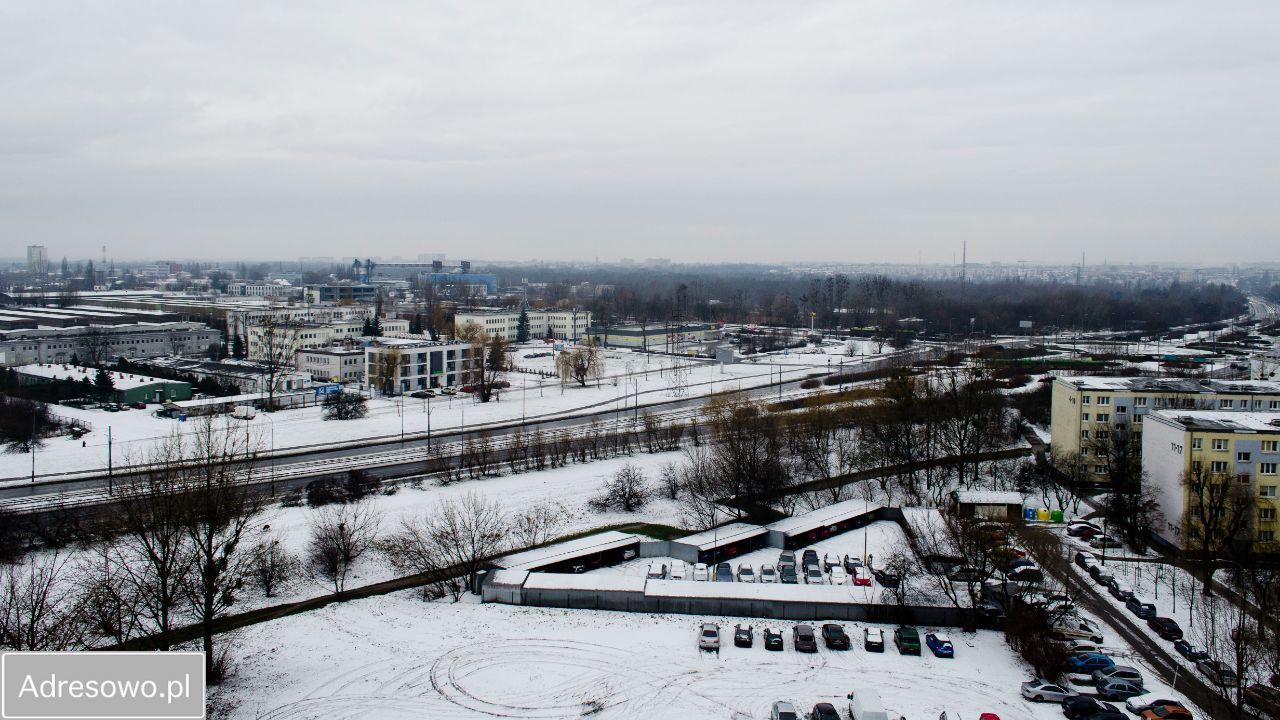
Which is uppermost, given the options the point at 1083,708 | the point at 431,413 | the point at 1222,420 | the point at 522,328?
the point at 522,328

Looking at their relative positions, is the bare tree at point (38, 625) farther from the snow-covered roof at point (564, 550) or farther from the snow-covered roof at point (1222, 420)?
Answer: the snow-covered roof at point (1222, 420)

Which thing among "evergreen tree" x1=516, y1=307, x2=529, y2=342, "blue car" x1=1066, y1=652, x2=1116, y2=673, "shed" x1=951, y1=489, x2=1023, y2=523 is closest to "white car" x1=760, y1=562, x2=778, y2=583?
"blue car" x1=1066, y1=652, x2=1116, y2=673

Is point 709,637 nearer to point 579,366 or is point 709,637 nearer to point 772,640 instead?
point 772,640

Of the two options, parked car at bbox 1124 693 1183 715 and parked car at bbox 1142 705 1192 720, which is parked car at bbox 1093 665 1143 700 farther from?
parked car at bbox 1142 705 1192 720

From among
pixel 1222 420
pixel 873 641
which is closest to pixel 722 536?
pixel 873 641

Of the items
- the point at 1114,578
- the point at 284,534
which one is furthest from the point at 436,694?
the point at 1114,578

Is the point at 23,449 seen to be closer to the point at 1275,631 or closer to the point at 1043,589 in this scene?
the point at 1043,589
